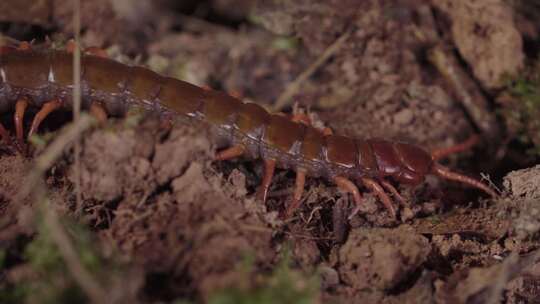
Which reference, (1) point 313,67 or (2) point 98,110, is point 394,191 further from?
(2) point 98,110

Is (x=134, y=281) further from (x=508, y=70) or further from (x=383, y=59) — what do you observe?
(x=508, y=70)

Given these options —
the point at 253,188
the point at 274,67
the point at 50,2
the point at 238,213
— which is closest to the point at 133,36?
the point at 50,2

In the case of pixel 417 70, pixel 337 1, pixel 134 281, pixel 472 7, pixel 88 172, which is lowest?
pixel 134 281

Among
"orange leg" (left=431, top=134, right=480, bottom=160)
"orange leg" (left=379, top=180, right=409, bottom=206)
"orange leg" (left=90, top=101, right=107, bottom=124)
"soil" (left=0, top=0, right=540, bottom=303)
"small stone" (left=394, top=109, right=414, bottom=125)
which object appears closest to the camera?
"soil" (left=0, top=0, right=540, bottom=303)

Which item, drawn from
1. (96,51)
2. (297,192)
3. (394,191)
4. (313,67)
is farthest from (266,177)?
(313,67)

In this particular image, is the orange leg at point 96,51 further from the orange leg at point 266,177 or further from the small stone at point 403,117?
the small stone at point 403,117

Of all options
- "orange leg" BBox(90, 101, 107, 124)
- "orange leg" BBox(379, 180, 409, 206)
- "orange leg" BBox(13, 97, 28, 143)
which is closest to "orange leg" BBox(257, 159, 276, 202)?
"orange leg" BBox(379, 180, 409, 206)

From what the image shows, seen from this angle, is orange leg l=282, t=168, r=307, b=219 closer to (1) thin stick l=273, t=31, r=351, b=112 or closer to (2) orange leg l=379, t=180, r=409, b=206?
(2) orange leg l=379, t=180, r=409, b=206
